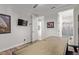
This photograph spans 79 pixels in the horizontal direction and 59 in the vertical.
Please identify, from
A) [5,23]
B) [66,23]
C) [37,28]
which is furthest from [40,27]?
[5,23]

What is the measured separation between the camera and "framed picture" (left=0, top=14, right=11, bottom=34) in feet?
4.46

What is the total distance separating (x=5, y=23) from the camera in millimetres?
1399

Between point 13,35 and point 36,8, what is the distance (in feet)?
1.70

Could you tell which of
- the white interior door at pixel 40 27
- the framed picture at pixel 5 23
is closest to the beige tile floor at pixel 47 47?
the white interior door at pixel 40 27

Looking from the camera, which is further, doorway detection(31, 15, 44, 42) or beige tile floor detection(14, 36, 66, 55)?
doorway detection(31, 15, 44, 42)

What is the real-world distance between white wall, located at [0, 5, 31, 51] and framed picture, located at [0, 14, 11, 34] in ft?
0.14

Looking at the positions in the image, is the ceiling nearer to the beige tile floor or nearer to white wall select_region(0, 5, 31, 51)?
white wall select_region(0, 5, 31, 51)

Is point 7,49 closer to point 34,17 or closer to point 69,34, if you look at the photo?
point 34,17

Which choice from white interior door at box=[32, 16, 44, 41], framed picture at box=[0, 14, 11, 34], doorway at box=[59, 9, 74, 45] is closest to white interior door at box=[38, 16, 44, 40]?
white interior door at box=[32, 16, 44, 41]

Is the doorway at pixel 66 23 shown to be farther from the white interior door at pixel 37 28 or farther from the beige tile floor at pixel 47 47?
the white interior door at pixel 37 28

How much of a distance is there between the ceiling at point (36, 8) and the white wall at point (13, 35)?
7 cm

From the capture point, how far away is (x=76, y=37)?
165 cm

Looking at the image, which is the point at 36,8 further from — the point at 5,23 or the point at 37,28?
the point at 5,23

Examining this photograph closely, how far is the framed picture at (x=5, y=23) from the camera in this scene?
4.46ft
